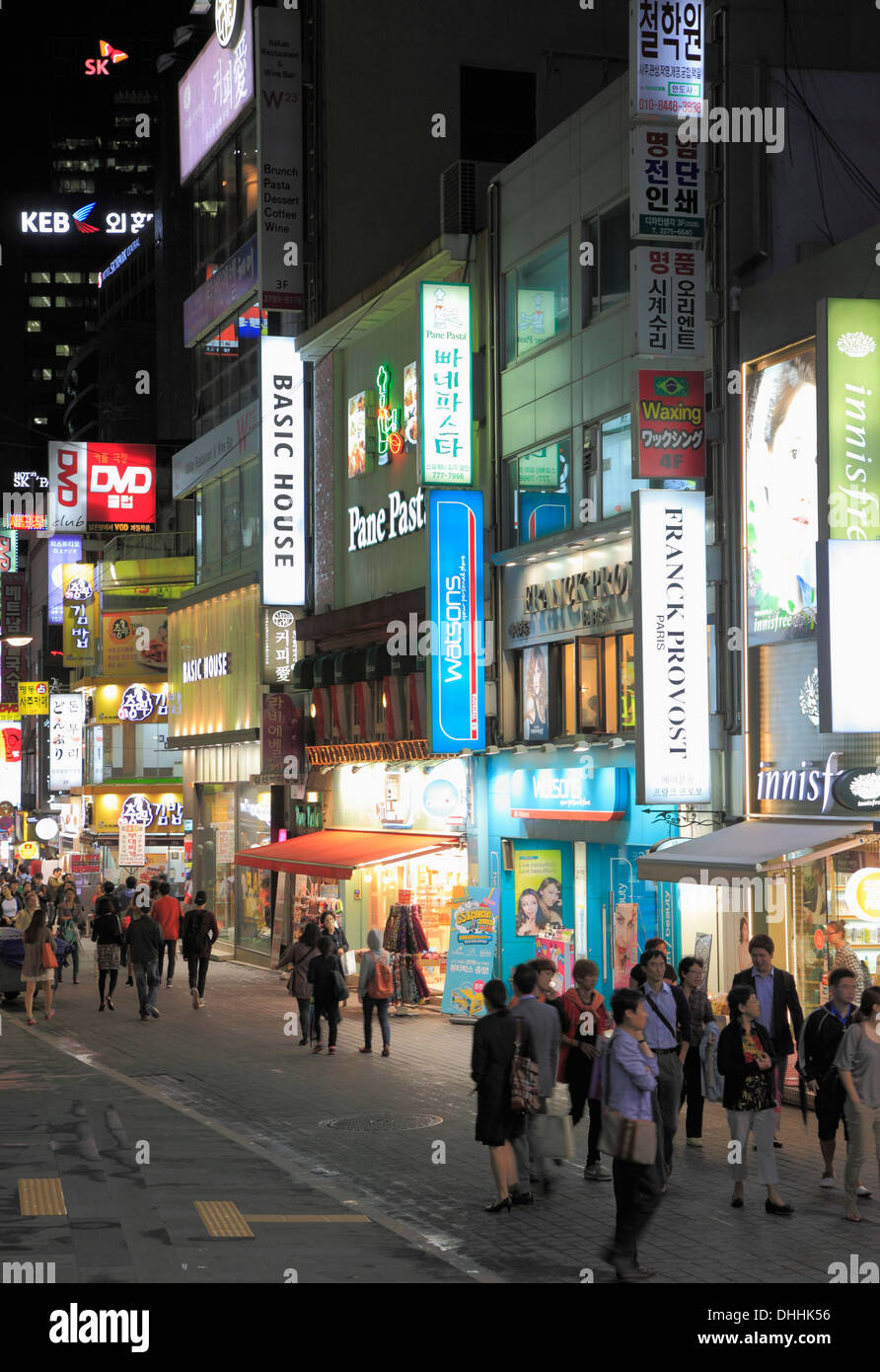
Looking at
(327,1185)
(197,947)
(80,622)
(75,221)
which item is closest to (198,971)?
(197,947)

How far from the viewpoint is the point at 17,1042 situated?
897 inches

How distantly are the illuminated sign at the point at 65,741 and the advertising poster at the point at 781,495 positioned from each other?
139 feet

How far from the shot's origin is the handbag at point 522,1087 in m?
12.2

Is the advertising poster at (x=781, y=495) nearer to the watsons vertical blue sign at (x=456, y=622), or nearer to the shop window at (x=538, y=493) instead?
the shop window at (x=538, y=493)

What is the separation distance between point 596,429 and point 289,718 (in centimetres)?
1283

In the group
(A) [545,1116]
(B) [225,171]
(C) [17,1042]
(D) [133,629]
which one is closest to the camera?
(A) [545,1116]

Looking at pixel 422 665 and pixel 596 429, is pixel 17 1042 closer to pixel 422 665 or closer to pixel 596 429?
pixel 422 665

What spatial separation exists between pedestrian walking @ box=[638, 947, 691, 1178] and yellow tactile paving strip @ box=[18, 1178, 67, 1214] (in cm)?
434

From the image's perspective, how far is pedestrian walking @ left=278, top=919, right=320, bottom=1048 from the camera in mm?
21797

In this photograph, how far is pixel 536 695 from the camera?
25203 mm

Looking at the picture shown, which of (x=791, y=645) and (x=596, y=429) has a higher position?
(x=596, y=429)

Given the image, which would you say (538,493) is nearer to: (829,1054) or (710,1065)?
(710,1065)

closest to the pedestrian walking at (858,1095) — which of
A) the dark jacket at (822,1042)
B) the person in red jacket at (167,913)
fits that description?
the dark jacket at (822,1042)
